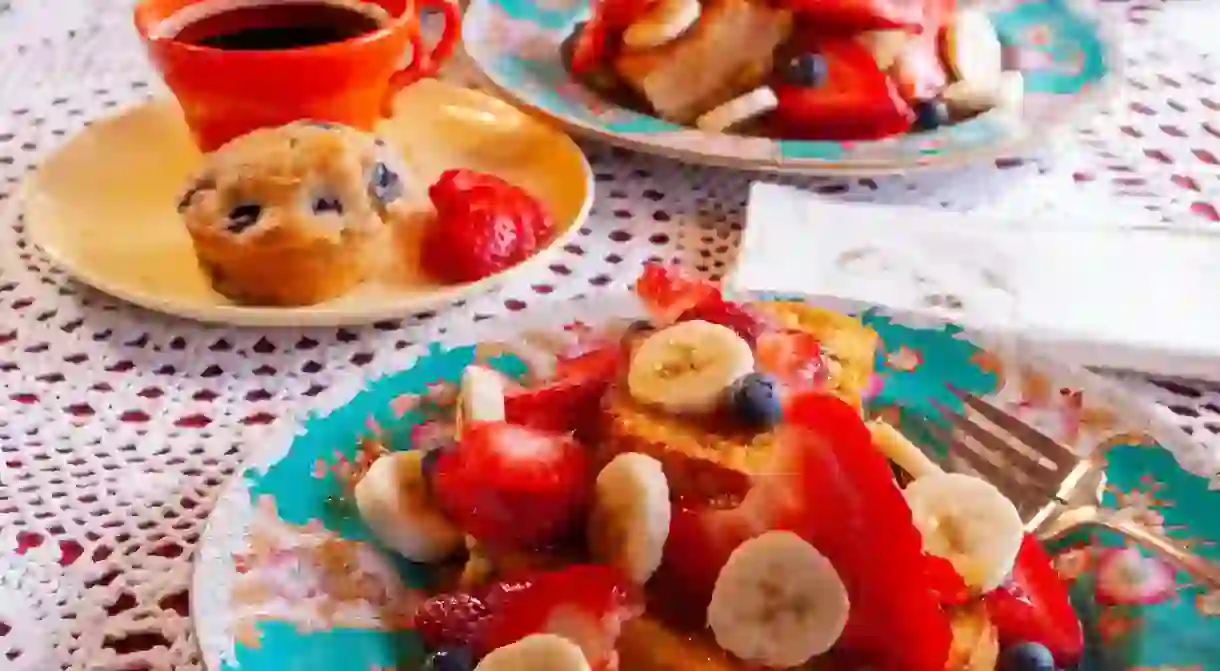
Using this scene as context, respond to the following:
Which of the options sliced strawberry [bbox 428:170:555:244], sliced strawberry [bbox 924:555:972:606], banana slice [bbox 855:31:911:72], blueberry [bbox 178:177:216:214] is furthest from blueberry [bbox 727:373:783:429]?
banana slice [bbox 855:31:911:72]

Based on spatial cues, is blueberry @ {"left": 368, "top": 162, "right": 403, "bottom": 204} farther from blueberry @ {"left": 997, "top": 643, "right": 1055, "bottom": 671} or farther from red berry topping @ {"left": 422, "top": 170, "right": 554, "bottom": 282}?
blueberry @ {"left": 997, "top": 643, "right": 1055, "bottom": 671}

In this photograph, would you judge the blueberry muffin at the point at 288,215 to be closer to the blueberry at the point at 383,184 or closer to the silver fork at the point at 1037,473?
the blueberry at the point at 383,184

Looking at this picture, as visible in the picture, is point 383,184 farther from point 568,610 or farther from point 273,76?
point 568,610

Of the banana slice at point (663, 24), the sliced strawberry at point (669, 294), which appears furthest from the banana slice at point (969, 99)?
the sliced strawberry at point (669, 294)

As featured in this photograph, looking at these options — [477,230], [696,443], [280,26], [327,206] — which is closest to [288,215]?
[327,206]

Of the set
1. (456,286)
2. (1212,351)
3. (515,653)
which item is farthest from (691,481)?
(1212,351)

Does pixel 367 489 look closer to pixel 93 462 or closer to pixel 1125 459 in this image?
pixel 93 462
